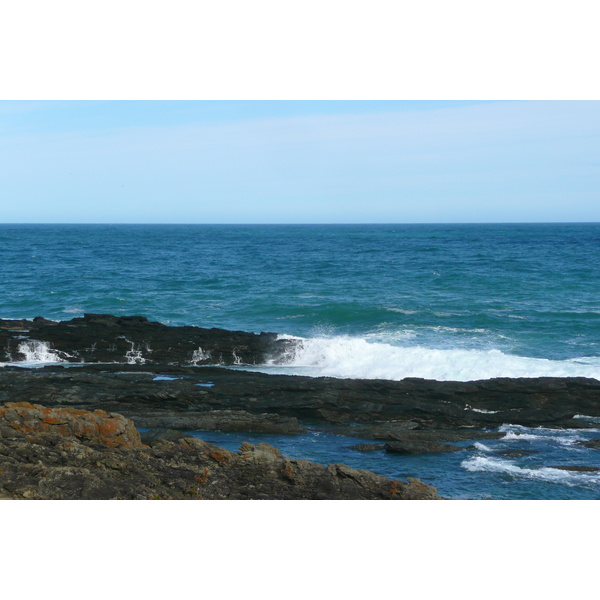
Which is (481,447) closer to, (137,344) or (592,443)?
(592,443)

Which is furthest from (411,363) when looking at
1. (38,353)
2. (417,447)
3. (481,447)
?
(38,353)

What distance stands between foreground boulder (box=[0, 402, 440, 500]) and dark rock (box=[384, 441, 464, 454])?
8.16 feet

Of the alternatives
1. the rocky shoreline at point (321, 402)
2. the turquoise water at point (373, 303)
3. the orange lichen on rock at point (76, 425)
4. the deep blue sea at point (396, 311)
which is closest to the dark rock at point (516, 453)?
the deep blue sea at point (396, 311)

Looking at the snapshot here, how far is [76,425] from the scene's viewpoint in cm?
941

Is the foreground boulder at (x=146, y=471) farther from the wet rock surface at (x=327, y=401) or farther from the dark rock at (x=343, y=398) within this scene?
the dark rock at (x=343, y=398)

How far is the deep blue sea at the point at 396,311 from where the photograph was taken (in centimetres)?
1091

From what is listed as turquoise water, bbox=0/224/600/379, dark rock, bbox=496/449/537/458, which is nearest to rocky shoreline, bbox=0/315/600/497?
dark rock, bbox=496/449/537/458

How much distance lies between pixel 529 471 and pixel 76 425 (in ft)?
23.4

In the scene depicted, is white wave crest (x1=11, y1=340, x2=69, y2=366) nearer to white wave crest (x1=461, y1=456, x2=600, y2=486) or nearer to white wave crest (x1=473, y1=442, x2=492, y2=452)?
white wave crest (x1=473, y1=442, x2=492, y2=452)

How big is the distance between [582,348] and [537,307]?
26.1 ft

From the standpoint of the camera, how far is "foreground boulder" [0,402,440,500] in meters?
7.68

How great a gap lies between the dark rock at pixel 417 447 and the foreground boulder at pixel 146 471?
2486 mm

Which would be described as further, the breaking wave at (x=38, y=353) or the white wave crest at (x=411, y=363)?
the breaking wave at (x=38, y=353)

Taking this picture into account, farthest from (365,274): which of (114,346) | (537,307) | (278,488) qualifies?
(278,488)
